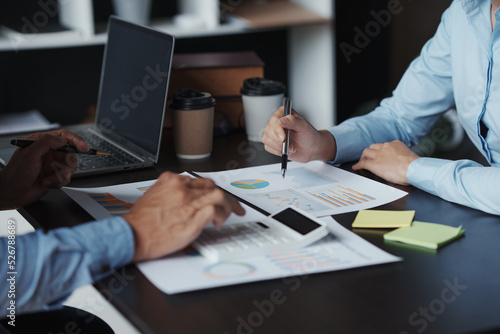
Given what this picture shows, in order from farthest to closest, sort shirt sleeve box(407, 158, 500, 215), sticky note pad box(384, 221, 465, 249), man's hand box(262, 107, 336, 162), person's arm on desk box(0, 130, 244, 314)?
man's hand box(262, 107, 336, 162)
shirt sleeve box(407, 158, 500, 215)
sticky note pad box(384, 221, 465, 249)
person's arm on desk box(0, 130, 244, 314)

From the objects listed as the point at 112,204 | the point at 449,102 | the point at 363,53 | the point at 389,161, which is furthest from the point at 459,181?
the point at 363,53

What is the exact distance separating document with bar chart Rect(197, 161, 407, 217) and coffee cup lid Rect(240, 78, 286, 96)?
0.31 meters

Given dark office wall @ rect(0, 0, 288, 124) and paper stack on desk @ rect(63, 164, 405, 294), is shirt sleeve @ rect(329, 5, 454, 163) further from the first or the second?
dark office wall @ rect(0, 0, 288, 124)

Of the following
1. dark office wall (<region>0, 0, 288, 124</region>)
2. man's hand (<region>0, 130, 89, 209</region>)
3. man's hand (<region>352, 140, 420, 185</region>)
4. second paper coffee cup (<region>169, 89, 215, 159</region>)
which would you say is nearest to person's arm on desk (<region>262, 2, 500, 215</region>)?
man's hand (<region>352, 140, 420, 185</region>)

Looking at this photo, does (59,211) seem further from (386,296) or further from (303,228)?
(386,296)

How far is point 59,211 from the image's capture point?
122 cm

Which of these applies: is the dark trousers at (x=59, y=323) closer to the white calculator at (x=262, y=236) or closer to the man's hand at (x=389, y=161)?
the white calculator at (x=262, y=236)

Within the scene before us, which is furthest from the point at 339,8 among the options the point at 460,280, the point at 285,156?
the point at 460,280

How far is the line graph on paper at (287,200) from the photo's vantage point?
1180 mm

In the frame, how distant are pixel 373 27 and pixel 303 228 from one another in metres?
1.99

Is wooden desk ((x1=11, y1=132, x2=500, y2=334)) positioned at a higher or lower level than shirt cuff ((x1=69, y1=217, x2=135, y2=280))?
lower

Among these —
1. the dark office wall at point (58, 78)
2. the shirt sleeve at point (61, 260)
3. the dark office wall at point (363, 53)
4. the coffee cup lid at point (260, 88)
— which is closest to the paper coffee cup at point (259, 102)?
the coffee cup lid at point (260, 88)

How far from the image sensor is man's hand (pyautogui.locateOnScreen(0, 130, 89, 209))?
1.26m

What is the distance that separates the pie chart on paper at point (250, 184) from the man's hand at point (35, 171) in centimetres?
34
